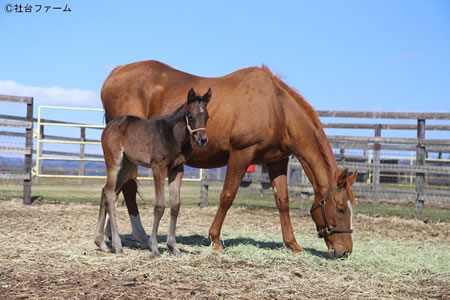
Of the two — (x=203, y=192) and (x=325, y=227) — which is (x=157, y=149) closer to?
(x=325, y=227)

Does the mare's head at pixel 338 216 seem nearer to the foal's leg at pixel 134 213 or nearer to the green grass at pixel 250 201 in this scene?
the foal's leg at pixel 134 213

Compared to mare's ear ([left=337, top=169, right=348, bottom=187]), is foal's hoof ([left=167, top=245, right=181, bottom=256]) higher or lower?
lower

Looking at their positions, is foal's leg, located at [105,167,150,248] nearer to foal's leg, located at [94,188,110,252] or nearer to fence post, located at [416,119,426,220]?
foal's leg, located at [94,188,110,252]

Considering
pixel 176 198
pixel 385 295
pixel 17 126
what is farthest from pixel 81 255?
pixel 17 126

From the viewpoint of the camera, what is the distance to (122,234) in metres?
7.75

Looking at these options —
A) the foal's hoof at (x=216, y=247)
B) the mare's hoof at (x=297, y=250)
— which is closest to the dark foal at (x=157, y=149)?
the foal's hoof at (x=216, y=247)

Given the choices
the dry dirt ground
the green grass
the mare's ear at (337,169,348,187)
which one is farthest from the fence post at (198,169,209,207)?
the mare's ear at (337,169,348,187)

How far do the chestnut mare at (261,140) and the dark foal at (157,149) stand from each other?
706mm

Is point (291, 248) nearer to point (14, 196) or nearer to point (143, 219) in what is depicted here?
point (143, 219)

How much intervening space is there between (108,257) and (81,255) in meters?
0.29

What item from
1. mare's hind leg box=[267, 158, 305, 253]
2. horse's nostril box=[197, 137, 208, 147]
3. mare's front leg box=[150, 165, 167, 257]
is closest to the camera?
horse's nostril box=[197, 137, 208, 147]

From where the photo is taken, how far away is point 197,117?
536 centimetres

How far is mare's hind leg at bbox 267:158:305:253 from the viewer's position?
664 centimetres

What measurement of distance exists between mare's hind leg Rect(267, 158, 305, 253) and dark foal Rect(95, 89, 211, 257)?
5.16 ft
